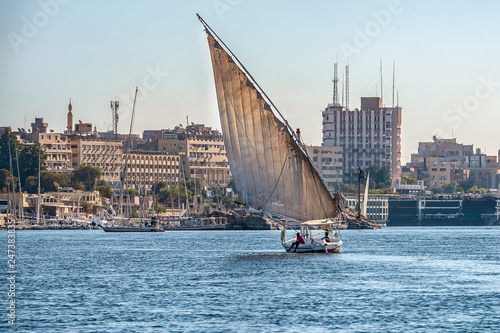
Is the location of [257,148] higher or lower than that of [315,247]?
higher

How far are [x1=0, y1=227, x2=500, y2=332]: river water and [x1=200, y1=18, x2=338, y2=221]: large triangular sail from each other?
5.27 meters

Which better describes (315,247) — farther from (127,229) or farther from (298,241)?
(127,229)

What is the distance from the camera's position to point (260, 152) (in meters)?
85.1

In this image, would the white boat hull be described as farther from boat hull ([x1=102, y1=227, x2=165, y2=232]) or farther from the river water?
boat hull ([x1=102, y1=227, x2=165, y2=232])

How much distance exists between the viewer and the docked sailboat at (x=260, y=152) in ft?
273

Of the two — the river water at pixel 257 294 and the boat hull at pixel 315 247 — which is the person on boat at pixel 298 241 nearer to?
the boat hull at pixel 315 247

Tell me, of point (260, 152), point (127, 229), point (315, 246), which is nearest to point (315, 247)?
point (315, 246)

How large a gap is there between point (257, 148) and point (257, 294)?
2287 centimetres

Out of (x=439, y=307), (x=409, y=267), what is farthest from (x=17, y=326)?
(x=409, y=267)

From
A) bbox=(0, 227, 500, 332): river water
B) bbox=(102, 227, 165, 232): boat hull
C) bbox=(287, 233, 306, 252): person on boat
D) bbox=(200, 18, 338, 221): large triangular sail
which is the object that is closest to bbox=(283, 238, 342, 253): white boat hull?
bbox=(287, 233, 306, 252): person on boat

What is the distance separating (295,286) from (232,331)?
18718 mm

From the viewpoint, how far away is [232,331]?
164 ft

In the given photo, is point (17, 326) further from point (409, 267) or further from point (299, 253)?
point (299, 253)

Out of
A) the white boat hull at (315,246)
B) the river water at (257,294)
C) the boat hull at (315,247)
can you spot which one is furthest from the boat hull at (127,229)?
the white boat hull at (315,246)
